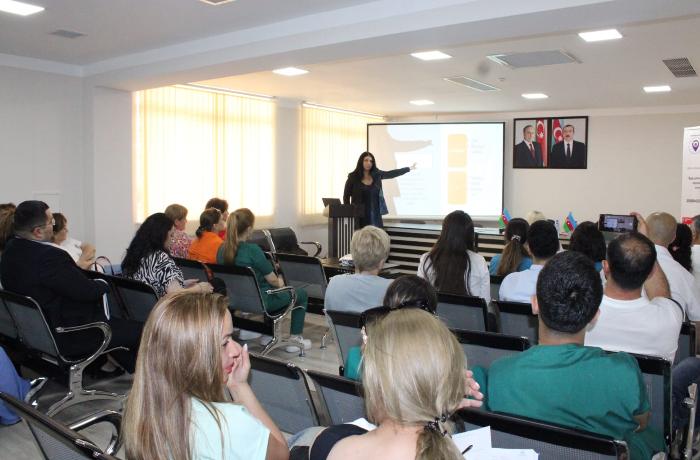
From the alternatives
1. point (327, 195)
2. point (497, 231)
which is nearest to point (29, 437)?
point (497, 231)

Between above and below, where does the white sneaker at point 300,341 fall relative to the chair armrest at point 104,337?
below

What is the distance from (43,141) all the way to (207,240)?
8.87 ft

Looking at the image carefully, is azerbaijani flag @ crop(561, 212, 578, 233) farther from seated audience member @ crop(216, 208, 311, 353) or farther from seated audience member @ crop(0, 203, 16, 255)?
seated audience member @ crop(0, 203, 16, 255)

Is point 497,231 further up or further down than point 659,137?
further down

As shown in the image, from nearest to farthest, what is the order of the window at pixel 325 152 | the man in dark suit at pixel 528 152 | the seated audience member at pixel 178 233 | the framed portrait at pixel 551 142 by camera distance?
1. the seated audience member at pixel 178 233
2. the window at pixel 325 152
3. the framed portrait at pixel 551 142
4. the man in dark suit at pixel 528 152

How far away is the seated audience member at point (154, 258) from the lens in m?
4.22

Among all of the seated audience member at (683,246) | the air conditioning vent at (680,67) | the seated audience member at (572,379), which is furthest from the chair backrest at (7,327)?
the air conditioning vent at (680,67)

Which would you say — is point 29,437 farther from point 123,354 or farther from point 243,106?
point 243,106

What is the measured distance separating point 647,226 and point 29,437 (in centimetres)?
392

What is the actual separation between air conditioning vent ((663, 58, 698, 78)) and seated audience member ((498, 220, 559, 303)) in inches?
156

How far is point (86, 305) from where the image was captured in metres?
3.76

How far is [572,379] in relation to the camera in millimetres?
1685

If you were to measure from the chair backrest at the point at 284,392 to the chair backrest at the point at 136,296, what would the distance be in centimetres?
168

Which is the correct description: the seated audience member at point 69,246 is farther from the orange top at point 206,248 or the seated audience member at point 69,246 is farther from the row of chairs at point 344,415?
the row of chairs at point 344,415
